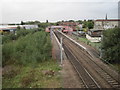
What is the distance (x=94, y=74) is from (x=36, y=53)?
7.68 metres

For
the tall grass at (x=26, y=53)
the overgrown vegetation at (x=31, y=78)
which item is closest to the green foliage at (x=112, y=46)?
the overgrown vegetation at (x=31, y=78)

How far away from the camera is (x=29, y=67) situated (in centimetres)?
1669

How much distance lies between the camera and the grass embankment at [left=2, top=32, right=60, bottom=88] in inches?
490

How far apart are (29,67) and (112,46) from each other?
32.1 ft

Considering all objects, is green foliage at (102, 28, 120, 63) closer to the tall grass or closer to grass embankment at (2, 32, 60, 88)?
grass embankment at (2, 32, 60, 88)

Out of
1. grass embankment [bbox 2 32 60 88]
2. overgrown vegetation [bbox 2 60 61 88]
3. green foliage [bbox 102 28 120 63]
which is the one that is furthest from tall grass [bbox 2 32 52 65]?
green foliage [bbox 102 28 120 63]

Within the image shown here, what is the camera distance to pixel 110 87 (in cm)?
1109

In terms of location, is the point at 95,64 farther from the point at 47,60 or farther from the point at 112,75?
the point at 47,60

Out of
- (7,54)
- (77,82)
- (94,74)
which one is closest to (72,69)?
(94,74)

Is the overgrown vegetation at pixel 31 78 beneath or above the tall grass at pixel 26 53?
beneath

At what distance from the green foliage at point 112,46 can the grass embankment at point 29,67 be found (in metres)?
6.09

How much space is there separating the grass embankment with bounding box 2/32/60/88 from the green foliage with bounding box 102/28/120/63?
20.0 ft

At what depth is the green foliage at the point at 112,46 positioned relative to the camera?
54.8 feet

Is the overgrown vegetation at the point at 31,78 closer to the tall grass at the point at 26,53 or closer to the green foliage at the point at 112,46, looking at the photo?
the tall grass at the point at 26,53
